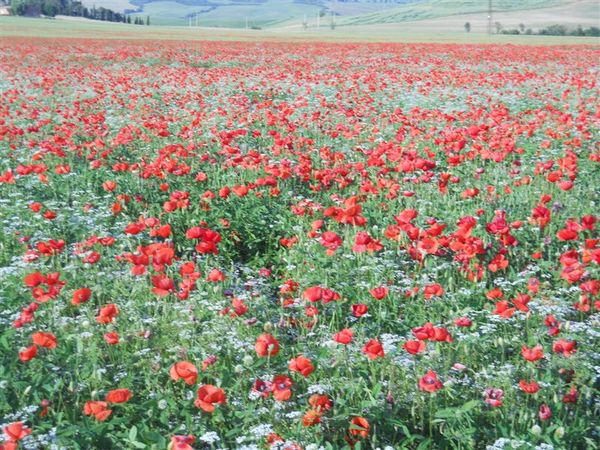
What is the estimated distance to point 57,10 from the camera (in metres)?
146

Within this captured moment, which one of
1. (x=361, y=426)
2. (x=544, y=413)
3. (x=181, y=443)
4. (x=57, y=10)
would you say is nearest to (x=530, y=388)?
(x=544, y=413)

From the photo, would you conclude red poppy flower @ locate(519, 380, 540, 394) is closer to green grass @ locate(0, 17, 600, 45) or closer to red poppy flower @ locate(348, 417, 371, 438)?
red poppy flower @ locate(348, 417, 371, 438)

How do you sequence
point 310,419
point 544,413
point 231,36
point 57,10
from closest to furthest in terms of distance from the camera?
point 310,419 < point 544,413 < point 231,36 < point 57,10

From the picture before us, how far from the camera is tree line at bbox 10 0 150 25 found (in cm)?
13150

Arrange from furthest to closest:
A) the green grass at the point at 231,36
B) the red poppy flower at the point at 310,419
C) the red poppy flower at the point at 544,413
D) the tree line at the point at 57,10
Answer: the tree line at the point at 57,10 < the green grass at the point at 231,36 < the red poppy flower at the point at 544,413 < the red poppy flower at the point at 310,419

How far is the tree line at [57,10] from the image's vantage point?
131500mm

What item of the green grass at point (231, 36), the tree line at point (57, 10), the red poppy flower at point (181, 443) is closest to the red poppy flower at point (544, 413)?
the red poppy flower at point (181, 443)

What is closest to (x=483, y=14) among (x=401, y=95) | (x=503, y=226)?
(x=401, y=95)

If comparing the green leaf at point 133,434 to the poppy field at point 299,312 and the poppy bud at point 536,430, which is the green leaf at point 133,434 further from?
the poppy bud at point 536,430

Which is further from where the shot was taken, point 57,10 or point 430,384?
point 57,10

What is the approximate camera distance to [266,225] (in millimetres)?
6379

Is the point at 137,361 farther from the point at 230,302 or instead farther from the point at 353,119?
the point at 353,119

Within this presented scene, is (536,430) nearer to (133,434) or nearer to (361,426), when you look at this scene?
(361,426)

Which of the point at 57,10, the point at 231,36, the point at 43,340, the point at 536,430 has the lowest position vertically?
the point at 536,430
